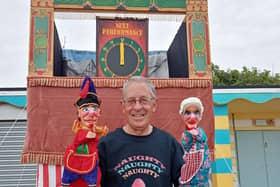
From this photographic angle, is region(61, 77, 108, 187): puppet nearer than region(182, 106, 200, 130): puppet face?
Yes

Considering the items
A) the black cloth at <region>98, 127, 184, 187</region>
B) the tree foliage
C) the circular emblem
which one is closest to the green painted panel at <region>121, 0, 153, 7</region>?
the circular emblem

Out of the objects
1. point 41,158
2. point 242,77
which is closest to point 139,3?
point 41,158

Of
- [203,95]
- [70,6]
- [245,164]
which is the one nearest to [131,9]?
[70,6]

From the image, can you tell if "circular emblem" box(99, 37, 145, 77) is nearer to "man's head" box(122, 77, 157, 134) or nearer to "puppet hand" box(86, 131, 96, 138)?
"puppet hand" box(86, 131, 96, 138)

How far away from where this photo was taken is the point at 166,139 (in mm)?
1475

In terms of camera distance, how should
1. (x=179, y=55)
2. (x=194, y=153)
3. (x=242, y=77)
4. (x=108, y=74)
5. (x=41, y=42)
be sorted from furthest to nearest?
(x=242, y=77)
(x=179, y=55)
(x=108, y=74)
(x=41, y=42)
(x=194, y=153)

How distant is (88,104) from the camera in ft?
6.40

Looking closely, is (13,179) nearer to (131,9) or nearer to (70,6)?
(70,6)

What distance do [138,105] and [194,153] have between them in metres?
0.74

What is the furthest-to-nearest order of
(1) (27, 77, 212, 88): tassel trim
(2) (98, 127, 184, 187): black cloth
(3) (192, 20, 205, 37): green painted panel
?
(3) (192, 20, 205, 37): green painted panel
(1) (27, 77, 212, 88): tassel trim
(2) (98, 127, 184, 187): black cloth

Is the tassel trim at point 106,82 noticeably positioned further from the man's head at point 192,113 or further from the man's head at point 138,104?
the man's head at point 138,104

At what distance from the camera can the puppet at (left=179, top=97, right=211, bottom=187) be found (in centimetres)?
168

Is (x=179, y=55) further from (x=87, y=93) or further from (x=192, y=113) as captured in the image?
(x=87, y=93)

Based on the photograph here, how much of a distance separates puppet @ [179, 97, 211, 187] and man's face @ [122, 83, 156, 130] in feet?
1.20
